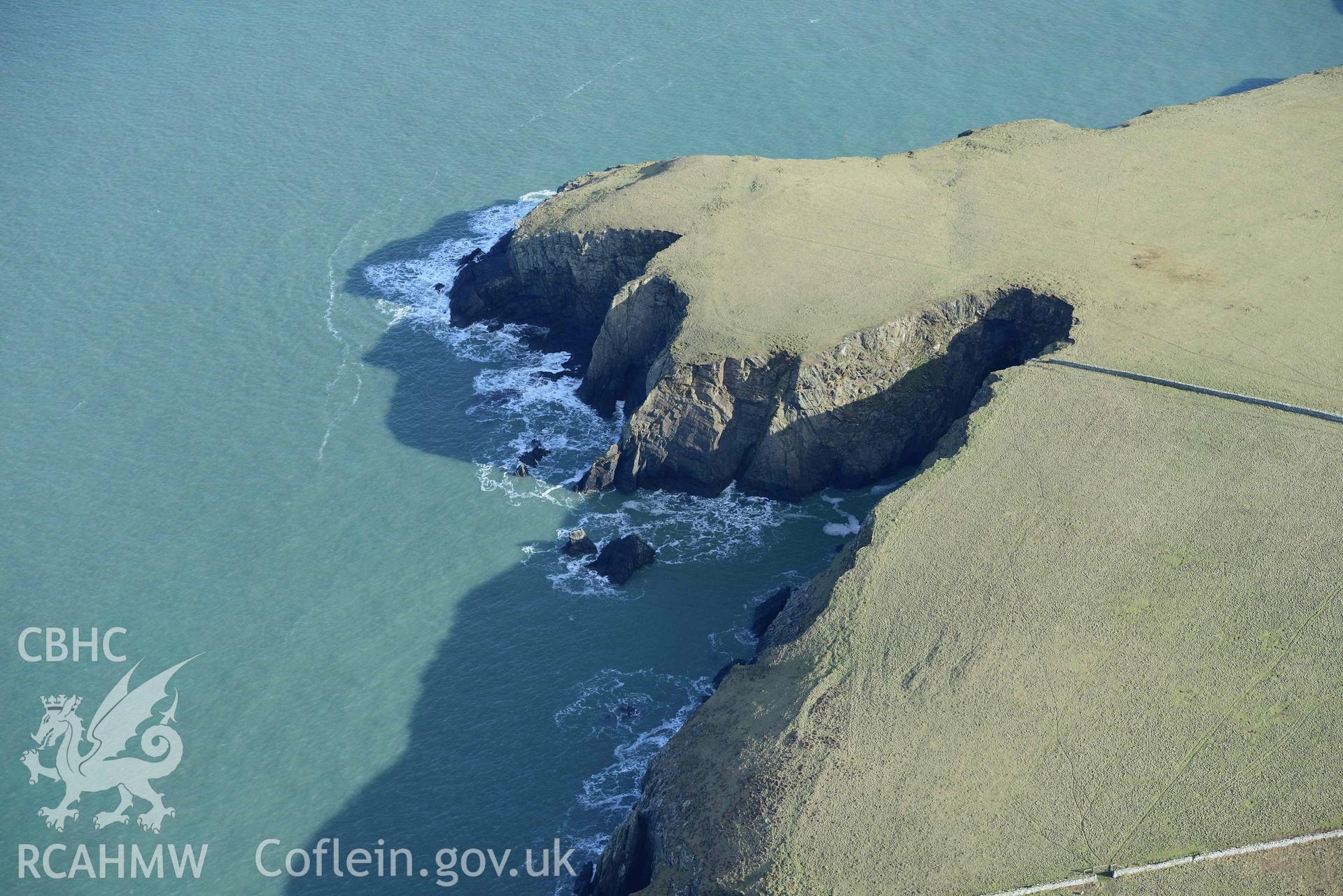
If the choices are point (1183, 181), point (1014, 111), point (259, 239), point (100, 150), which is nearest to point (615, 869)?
point (1183, 181)

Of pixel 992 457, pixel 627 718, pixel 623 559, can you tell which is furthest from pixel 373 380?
pixel 992 457

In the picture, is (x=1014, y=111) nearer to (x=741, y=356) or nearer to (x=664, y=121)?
(x=664, y=121)

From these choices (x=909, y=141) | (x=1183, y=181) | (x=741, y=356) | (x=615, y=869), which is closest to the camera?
(x=615, y=869)

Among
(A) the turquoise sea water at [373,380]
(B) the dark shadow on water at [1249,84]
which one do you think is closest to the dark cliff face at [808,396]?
(A) the turquoise sea water at [373,380]

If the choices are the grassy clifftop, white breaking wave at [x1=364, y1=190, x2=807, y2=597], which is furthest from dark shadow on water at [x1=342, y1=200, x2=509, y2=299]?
the grassy clifftop

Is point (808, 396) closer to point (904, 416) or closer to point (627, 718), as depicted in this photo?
point (904, 416)

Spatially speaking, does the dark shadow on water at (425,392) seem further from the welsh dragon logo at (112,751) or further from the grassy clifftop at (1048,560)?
the welsh dragon logo at (112,751)
